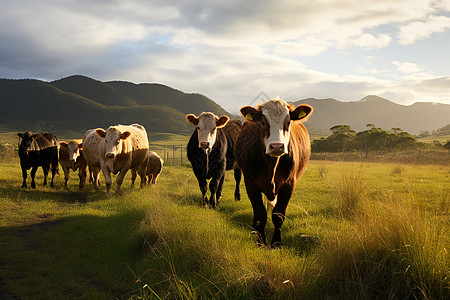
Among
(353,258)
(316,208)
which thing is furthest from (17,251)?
(316,208)

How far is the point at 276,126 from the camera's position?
431cm

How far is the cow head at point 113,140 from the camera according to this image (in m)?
9.37

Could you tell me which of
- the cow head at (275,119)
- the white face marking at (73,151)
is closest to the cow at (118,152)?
the white face marking at (73,151)

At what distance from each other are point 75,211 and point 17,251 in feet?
8.96

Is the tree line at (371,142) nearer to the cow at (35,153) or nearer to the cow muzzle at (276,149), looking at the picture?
the cow at (35,153)

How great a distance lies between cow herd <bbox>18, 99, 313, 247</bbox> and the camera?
15.0 feet

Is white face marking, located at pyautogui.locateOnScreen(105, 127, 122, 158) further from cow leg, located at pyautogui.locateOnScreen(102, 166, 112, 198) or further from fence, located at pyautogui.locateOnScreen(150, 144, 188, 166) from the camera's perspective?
fence, located at pyautogui.locateOnScreen(150, 144, 188, 166)

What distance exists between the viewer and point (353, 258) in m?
3.15

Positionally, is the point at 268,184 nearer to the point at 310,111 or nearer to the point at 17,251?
the point at 310,111

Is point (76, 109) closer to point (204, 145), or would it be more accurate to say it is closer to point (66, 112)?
point (66, 112)

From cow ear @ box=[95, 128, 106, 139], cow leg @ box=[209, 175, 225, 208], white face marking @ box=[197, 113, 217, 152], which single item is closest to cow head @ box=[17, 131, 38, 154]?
cow ear @ box=[95, 128, 106, 139]

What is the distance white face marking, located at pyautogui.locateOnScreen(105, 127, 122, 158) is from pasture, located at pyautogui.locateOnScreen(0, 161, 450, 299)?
2168 mm

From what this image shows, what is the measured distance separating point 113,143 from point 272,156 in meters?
6.44

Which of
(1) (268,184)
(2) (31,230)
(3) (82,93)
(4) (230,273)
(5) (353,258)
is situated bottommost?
(2) (31,230)
